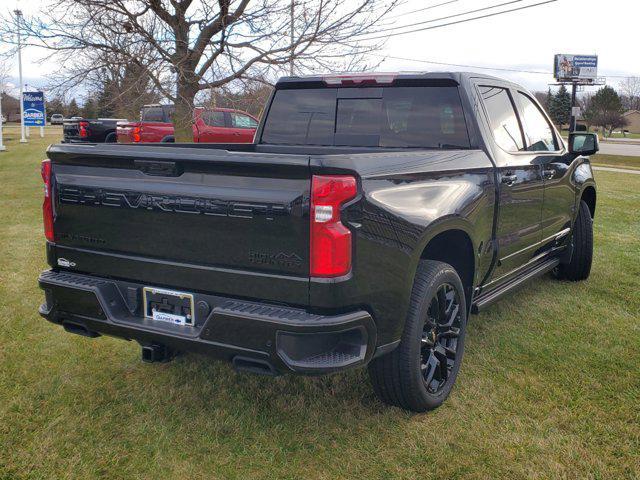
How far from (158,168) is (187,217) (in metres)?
0.29

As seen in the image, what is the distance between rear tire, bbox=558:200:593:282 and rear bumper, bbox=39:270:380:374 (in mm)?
3750

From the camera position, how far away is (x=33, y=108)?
31.4m

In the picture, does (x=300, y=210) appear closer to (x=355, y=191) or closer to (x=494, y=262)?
(x=355, y=191)

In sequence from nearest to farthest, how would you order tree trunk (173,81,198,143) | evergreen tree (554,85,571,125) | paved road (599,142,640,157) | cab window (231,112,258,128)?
tree trunk (173,81,198,143)
cab window (231,112,258,128)
paved road (599,142,640,157)
evergreen tree (554,85,571,125)

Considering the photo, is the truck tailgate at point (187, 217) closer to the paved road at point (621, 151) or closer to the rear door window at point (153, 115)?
the rear door window at point (153, 115)

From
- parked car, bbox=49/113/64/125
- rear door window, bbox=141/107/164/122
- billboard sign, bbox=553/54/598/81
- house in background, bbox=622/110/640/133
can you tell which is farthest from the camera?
house in background, bbox=622/110/640/133

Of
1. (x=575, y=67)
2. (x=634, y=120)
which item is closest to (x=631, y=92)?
(x=634, y=120)

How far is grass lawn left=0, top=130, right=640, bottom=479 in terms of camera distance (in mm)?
2845

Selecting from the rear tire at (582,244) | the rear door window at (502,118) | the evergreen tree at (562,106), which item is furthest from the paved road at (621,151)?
the rear door window at (502,118)

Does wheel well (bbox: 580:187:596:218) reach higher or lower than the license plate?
higher

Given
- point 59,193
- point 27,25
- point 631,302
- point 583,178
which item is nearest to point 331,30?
point 27,25

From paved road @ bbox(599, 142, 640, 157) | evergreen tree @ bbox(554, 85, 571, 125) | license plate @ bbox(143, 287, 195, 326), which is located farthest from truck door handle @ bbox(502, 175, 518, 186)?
evergreen tree @ bbox(554, 85, 571, 125)

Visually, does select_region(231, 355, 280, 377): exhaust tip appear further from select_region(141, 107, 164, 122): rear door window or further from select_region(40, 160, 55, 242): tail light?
select_region(141, 107, 164, 122): rear door window

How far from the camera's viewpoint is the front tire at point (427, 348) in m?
3.07
